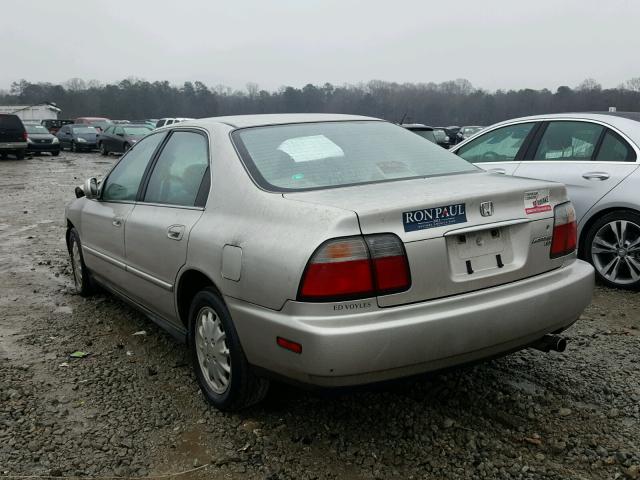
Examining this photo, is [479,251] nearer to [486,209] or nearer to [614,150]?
[486,209]

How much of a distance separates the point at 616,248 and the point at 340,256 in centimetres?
373

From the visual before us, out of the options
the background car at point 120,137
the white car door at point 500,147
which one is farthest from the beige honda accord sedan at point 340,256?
the background car at point 120,137

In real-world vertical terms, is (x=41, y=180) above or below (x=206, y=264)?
below

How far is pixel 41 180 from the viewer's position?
17.9m

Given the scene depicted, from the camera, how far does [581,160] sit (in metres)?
5.47

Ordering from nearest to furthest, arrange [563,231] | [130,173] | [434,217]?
[434,217]
[563,231]
[130,173]

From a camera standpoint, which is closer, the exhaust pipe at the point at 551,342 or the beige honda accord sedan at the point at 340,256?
the beige honda accord sedan at the point at 340,256

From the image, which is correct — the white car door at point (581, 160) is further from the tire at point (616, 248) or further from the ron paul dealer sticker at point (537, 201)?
the ron paul dealer sticker at point (537, 201)

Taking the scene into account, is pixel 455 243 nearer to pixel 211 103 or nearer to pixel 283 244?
pixel 283 244

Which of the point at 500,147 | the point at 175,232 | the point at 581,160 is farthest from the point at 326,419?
the point at 500,147

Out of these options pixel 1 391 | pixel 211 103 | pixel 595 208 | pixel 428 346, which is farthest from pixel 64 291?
pixel 211 103

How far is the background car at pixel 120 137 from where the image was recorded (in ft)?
92.9

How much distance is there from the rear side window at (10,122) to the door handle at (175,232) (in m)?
25.1

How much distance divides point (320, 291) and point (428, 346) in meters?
0.51
